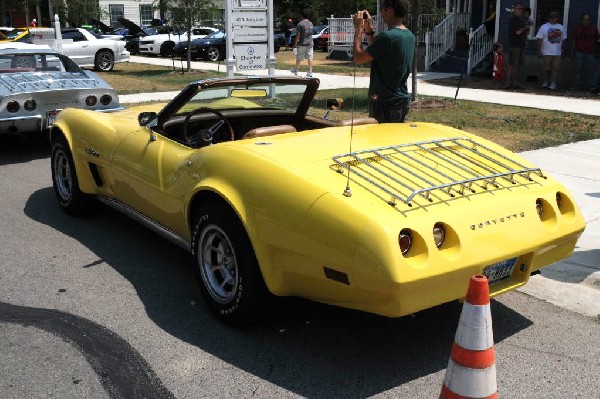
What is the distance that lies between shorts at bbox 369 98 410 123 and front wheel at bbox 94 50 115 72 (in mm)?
18573

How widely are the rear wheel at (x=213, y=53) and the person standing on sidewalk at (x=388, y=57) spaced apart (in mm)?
21341

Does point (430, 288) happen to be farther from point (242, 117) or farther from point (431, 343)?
point (242, 117)

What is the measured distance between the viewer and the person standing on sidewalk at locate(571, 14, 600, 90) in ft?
52.5

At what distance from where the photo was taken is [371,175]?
365 cm

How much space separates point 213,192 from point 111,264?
1.50 metres

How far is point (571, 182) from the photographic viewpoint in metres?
7.34

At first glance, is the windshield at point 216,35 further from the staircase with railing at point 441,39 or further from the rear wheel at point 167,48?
the staircase with railing at point 441,39

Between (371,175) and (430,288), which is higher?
(371,175)

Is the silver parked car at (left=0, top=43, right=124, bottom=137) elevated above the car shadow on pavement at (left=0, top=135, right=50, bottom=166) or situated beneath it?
elevated above

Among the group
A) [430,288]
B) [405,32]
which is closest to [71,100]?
[405,32]

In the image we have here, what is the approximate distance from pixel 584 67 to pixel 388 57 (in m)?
12.6

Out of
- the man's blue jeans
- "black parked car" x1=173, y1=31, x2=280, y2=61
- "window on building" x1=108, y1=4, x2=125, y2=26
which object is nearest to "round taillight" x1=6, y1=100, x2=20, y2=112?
the man's blue jeans

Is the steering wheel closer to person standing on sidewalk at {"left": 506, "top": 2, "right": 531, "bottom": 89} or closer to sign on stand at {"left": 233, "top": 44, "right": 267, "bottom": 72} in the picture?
sign on stand at {"left": 233, "top": 44, "right": 267, "bottom": 72}

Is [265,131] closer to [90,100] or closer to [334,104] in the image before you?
[334,104]
